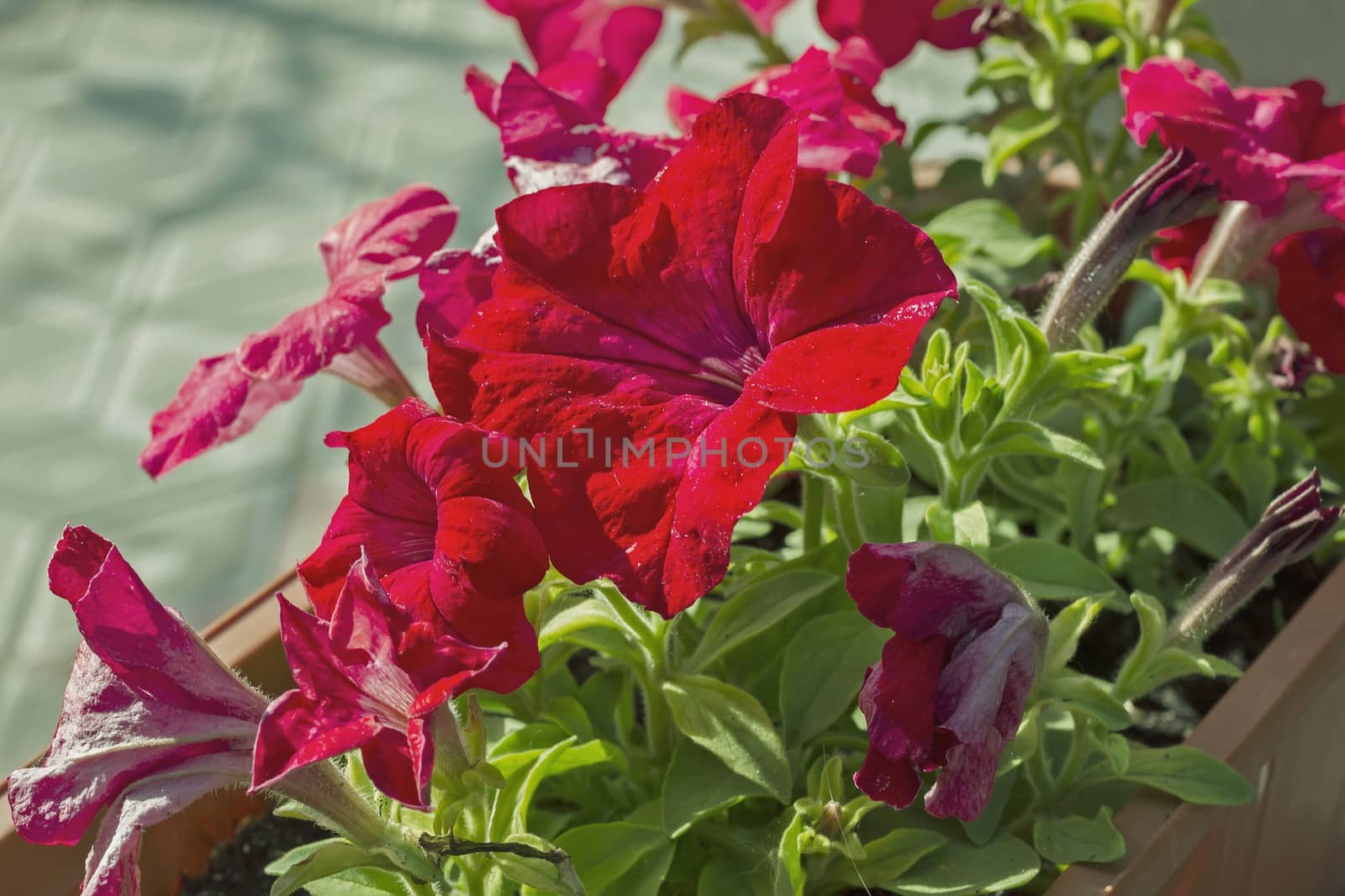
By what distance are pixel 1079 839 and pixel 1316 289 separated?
12.3 inches

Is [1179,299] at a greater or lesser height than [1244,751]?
greater

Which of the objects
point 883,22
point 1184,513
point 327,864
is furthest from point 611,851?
point 883,22

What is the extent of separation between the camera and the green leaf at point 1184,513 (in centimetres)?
83

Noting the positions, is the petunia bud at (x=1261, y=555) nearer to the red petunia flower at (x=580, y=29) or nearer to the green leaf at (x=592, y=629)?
the green leaf at (x=592, y=629)

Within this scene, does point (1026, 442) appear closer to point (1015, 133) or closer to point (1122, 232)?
point (1122, 232)

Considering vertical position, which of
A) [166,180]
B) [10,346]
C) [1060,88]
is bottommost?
[10,346]

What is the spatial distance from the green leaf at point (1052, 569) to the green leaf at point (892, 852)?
0.40ft

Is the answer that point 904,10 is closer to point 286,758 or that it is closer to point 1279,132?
point 1279,132

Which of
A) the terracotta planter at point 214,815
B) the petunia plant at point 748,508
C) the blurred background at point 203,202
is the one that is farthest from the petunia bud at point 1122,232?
the blurred background at point 203,202

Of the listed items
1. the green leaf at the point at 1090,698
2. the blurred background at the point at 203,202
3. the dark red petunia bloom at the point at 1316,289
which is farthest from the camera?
the blurred background at the point at 203,202

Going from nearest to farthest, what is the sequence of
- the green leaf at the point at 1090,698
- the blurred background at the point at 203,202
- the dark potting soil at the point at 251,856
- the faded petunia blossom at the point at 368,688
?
the faded petunia blossom at the point at 368,688, the green leaf at the point at 1090,698, the dark potting soil at the point at 251,856, the blurred background at the point at 203,202

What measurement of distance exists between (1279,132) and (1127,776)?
32 centimetres

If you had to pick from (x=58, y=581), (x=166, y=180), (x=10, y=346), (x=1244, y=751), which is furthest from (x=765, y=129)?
(x=166, y=180)

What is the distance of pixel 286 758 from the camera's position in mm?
458
